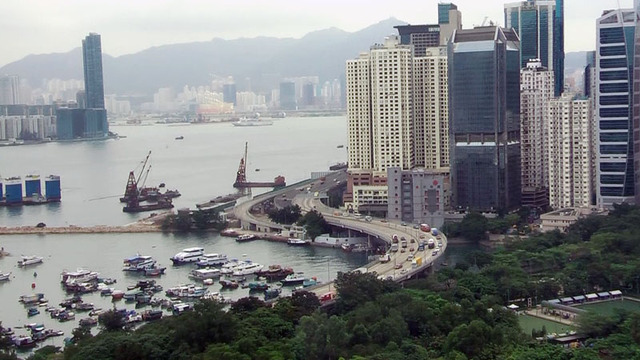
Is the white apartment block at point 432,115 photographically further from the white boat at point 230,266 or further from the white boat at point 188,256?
the white boat at point 230,266

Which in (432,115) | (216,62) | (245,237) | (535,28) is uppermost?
(216,62)

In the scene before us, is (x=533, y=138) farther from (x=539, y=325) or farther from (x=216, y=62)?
(x=216, y=62)

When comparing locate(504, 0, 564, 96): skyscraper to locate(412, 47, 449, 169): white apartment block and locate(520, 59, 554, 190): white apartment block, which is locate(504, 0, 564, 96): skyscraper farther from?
locate(412, 47, 449, 169): white apartment block

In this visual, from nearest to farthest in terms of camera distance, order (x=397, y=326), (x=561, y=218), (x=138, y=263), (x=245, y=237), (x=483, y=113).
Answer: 1. (x=397, y=326)
2. (x=138, y=263)
3. (x=561, y=218)
4. (x=245, y=237)
5. (x=483, y=113)

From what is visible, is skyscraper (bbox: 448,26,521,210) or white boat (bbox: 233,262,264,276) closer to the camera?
white boat (bbox: 233,262,264,276)

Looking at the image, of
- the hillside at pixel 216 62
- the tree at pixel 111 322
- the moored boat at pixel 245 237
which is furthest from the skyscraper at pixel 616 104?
the hillside at pixel 216 62

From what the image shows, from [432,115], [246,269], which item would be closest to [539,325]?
[246,269]

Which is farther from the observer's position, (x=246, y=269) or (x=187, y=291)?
(x=246, y=269)

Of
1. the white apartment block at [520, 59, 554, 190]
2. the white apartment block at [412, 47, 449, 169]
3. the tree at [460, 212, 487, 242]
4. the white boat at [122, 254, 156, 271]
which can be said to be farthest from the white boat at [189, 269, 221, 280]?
the white apartment block at [520, 59, 554, 190]

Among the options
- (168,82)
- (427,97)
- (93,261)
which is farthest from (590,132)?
(168,82)
